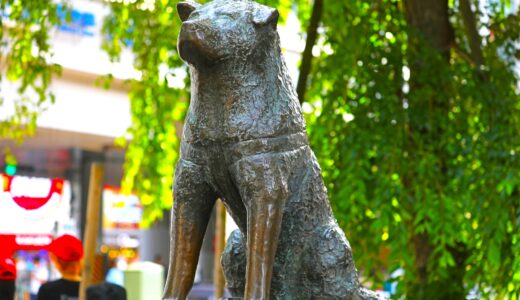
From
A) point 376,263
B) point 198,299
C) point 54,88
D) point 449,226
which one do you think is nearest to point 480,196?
point 449,226

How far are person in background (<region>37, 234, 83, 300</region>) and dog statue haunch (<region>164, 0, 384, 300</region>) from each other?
2.40m

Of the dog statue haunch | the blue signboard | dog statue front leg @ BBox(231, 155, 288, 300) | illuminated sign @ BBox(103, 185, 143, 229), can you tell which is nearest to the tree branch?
the dog statue haunch

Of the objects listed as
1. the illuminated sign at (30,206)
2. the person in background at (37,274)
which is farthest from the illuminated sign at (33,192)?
the person in background at (37,274)

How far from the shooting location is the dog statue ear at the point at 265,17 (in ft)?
10.0

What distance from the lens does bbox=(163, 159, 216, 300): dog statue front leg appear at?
3.13 meters

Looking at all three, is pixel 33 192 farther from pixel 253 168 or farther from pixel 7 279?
pixel 253 168

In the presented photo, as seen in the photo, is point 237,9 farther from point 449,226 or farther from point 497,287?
point 497,287

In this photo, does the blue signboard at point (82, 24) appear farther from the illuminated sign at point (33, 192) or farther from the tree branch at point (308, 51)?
the illuminated sign at point (33, 192)

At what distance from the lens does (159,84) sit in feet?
28.3

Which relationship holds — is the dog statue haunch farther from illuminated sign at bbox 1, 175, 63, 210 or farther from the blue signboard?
the blue signboard

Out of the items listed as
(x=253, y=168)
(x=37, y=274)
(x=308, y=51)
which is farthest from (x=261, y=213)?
(x=37, y=274)

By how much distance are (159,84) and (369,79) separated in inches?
91.7

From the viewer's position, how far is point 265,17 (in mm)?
3055

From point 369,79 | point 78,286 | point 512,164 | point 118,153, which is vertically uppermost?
point 118,153
